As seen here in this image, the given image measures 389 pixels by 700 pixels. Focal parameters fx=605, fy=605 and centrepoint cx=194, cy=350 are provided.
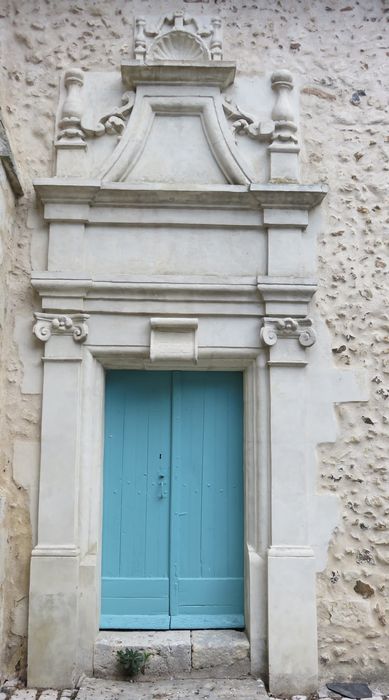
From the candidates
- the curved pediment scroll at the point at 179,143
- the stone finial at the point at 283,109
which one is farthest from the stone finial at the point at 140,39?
the stone finial at the point at 283,109

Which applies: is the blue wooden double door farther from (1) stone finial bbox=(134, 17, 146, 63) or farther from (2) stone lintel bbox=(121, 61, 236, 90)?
(1) stone finial bbox=(134, 17, 146, 63)

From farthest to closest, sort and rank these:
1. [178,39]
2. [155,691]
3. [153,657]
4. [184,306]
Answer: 1. [178,39]
2. [184,306]
3. [153,657]
4. [155,691]

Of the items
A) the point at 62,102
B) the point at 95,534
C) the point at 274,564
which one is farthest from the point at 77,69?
the point at 274,564

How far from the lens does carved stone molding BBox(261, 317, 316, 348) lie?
378cm

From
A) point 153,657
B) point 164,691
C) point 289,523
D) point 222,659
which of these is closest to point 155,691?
point 164,691

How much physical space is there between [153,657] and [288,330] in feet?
6.97

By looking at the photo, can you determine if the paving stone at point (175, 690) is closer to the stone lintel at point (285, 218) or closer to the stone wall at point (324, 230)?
the stone wall at point (324, 230)

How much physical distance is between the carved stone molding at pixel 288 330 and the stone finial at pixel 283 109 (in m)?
1.21

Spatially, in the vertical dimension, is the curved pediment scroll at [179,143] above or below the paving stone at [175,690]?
above

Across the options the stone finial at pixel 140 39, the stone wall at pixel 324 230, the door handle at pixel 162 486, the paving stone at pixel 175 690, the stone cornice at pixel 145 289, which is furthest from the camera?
the stone finial at pixel 140 39

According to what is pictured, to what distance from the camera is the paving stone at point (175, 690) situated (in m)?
3.35

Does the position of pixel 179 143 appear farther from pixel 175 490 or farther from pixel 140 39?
pixel 175 490

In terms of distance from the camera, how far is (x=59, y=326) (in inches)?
147

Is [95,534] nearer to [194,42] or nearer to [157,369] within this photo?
[157,369]
